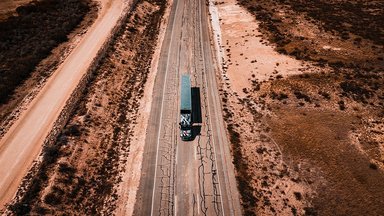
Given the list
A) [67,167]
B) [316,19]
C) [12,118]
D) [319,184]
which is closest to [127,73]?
[12,118]

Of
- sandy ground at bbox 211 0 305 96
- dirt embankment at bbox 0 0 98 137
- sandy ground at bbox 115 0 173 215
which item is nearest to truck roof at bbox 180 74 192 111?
sandy ground at bbox 115 0 173 215

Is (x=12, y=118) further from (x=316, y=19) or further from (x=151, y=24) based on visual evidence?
(x=316, y=19)

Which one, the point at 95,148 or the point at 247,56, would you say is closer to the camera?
the point at 95,148

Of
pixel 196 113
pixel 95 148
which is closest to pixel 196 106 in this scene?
pixel 196 113

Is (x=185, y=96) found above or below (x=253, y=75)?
above

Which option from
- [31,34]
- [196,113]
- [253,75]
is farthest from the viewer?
[31,34]

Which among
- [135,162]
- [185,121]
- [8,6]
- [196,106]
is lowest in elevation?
[135,162]

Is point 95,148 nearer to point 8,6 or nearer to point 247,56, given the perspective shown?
point 247,56

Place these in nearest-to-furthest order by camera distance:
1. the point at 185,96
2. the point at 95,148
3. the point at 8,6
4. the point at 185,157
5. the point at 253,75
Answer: the point at 185,157
the point at 95,148
the point at 185,96
the point at 253,75
the point at 8,6

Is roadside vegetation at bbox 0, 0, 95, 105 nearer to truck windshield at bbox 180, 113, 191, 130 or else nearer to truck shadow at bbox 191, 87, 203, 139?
truck shadow at bbox 191, 87, 203, 139
